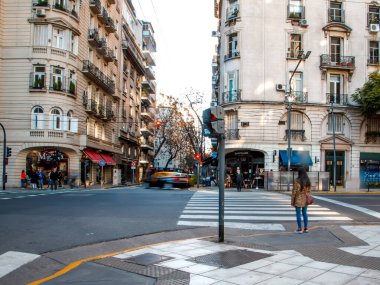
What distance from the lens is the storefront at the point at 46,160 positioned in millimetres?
33906

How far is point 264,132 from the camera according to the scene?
116 feet

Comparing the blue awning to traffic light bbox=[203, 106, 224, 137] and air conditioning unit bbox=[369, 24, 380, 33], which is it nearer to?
air conditioning unit bbox=[369, 24, 380, 33]

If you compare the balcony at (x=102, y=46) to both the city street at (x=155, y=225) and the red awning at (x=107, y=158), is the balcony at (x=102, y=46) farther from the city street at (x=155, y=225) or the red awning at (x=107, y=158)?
the city street at (x=155, y=225)

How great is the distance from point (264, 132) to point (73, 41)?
1833 cm

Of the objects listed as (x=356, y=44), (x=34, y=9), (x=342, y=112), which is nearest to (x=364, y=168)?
(x=342, y=112)

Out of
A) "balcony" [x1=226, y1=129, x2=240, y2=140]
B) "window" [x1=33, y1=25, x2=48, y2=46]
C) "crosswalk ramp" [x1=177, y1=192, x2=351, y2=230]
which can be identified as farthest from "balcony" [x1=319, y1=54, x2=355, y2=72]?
"window" [x1=33, y1=25, x2=48, y2=46]

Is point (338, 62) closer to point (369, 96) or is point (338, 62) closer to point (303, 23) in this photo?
point (369, 96)

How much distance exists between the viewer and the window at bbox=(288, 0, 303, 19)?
36.6 meters

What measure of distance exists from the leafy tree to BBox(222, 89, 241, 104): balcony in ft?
33.6

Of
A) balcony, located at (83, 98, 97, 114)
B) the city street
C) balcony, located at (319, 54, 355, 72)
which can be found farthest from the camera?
balcony, located at (83, 98, 97, 114)

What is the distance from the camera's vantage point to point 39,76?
33.6 m

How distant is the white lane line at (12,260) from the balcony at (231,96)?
29.7 metres

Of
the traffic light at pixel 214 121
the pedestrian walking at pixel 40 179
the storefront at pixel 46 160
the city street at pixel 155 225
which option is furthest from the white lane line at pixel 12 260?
the storefront at pixel 46 160

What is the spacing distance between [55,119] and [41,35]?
6980 millimetres
